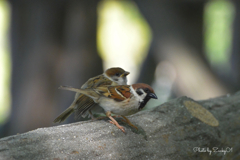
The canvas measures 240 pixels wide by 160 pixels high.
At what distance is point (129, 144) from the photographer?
2393 mm

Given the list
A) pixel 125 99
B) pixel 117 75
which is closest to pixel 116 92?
pixel 125 99

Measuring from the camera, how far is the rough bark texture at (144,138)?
202cm

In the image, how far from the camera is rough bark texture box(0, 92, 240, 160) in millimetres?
2016

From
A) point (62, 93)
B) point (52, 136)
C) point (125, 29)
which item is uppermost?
point (125, 29)

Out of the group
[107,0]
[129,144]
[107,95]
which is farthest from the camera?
[107,0]

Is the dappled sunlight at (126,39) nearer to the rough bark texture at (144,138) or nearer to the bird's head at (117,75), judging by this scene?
the bird's head at (117,75)

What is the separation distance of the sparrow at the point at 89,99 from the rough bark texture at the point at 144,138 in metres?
0.40

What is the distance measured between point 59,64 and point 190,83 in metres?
3.08

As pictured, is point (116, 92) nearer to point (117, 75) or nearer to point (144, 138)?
point (144, 138)

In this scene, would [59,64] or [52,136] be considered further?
[59,64]

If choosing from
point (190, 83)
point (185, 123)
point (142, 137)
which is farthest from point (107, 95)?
point (190, 83)

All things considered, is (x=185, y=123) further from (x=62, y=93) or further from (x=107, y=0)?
(x=107, y=0)

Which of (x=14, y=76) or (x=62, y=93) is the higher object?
(x=14, y=76)

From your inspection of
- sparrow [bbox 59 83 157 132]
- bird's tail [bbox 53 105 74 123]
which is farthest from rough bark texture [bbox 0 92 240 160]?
bird's tail [bbox 53 105 74 123]
